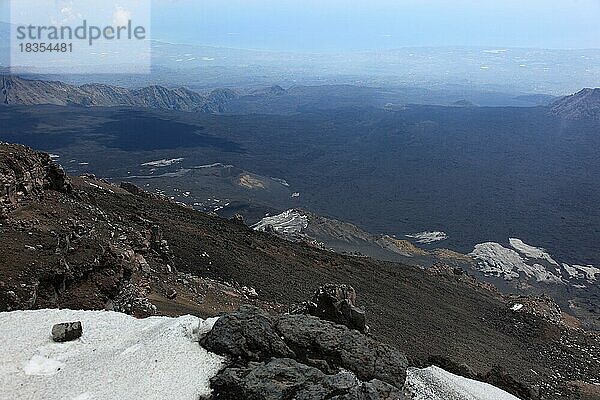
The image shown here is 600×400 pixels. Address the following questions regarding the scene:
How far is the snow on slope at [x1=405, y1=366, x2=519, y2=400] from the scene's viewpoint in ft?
38.3

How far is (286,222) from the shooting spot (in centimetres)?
4978

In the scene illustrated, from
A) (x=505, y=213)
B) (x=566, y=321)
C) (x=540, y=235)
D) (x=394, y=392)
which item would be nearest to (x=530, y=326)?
(x=566, y=321)

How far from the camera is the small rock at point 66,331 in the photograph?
10461mm

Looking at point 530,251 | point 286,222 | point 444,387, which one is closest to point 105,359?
point 444,387

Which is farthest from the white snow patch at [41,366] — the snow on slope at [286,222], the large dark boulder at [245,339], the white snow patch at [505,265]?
the white snow patch at [505,265]

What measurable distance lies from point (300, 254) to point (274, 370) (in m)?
19.6

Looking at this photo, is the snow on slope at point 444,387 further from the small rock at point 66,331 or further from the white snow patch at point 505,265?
the white snow patch at point 505,265

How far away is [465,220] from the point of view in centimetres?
6712

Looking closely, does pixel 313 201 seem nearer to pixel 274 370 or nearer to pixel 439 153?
pixel 439 153

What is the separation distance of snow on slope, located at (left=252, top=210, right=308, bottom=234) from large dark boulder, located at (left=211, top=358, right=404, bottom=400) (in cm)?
3721

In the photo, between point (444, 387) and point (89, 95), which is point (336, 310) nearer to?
point (444, 387)

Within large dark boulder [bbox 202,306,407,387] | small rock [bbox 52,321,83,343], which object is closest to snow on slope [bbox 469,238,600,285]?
large dark boulder [bbox 202,306,407,387]

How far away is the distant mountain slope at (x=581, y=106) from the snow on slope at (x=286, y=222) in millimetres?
110563

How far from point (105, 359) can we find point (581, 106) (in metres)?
152
